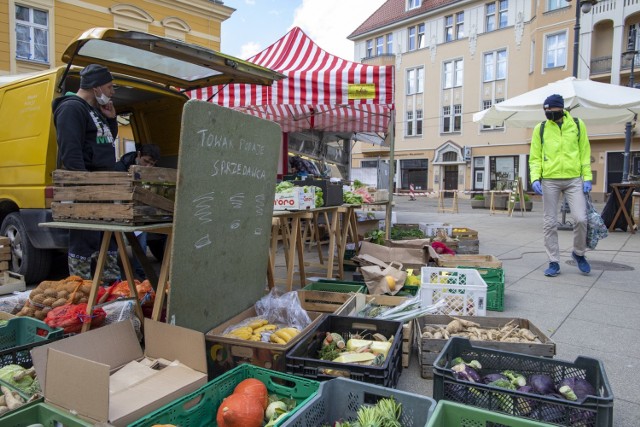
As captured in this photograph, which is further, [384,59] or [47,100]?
[384,59]

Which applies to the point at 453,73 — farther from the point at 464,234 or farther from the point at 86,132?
the point at 86,132

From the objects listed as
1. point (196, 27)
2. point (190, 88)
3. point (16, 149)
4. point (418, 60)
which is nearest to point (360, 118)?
point (190, 88)

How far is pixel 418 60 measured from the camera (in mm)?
34594

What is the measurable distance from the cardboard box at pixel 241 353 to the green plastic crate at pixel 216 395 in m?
0.19

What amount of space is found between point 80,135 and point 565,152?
5.19 m

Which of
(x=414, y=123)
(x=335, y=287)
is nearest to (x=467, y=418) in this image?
(x=335, y=287)

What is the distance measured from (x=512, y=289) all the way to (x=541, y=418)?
10.5ft

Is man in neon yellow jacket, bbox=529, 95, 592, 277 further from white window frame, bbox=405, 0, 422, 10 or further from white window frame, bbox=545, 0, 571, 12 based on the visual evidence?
white window frame, bbox=405, 0, 422, 10

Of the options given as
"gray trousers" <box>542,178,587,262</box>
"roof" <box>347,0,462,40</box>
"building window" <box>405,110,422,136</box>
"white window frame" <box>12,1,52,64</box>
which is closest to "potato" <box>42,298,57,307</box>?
"gray trousers" <box>542,178,587,262</box>

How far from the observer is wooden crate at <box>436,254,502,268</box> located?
4.87m

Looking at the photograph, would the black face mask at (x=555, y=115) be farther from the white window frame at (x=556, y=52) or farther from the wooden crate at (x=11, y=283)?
the white window frame at (x=556, y=52)

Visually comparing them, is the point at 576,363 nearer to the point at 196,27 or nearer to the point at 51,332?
the point at 51,332

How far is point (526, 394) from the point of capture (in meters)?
1.92

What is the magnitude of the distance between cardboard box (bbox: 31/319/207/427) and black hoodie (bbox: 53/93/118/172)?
4.93ft
